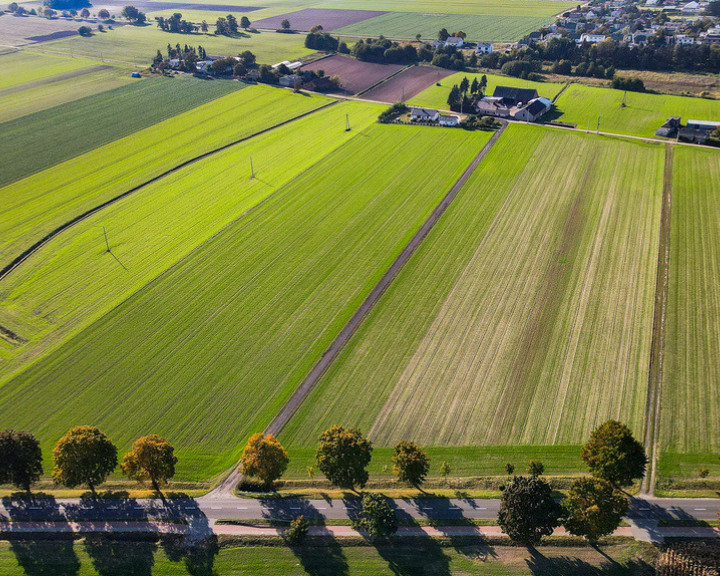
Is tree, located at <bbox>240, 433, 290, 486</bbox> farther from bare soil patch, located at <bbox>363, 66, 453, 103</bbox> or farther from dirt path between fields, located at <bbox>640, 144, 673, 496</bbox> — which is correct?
bare soil patch, located at <bbox>363, 66, 453, 103</bbox>

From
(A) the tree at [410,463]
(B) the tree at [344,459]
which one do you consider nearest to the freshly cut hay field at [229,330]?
(B) the tree at [344,459]

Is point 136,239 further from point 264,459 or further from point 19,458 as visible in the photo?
point 264,459

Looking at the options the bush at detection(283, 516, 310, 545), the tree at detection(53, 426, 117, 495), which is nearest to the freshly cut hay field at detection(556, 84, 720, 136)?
the bush at detection(283, 516, 310, 545)

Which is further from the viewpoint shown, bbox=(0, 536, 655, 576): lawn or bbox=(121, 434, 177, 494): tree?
bbox=(121, 434, 177, 494): tree

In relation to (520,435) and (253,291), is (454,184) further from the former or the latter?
(520,435)

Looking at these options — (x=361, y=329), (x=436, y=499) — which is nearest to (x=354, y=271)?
(x=361, y=329)

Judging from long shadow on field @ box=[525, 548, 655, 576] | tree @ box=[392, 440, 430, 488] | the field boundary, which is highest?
the field boundary

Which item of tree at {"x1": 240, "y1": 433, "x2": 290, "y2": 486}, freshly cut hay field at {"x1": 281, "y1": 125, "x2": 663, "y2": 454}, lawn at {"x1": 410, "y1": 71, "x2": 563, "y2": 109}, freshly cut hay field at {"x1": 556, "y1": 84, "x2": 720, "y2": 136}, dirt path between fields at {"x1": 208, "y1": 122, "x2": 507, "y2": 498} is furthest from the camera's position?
lawn at {"x1": 410, "y1": 71, "x2": 563, "y2": 109}

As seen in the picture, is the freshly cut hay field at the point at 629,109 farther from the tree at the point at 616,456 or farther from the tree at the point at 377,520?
the tree at the point at 377,520
